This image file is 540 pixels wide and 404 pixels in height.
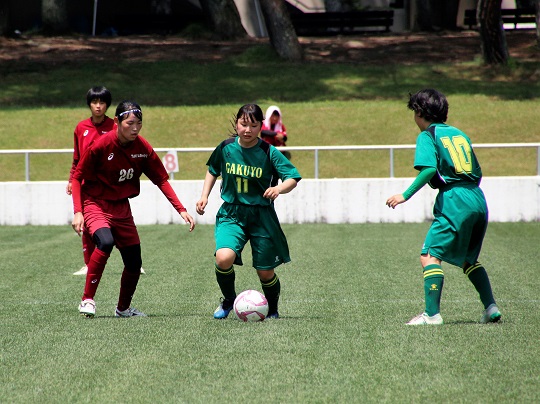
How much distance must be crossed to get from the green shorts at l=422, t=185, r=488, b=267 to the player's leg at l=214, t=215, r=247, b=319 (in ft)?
4.92

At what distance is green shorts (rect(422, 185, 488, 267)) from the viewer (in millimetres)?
6617

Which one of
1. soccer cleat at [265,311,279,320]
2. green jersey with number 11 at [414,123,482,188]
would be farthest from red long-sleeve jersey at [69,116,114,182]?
green jersey with number 11 at [414,123,482,188]

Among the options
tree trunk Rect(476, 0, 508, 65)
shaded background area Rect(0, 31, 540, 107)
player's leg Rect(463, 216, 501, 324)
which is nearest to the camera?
player's leg Rect(463, 216, 501, 324)

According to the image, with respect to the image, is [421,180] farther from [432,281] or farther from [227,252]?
[227,252]

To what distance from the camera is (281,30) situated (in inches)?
1245

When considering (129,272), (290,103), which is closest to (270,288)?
(129,272)

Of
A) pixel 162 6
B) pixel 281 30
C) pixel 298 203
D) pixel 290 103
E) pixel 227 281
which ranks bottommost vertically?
pixel 298 203

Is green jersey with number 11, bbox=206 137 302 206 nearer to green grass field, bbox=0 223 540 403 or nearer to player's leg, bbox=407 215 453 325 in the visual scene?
green grass field, bbox=0 223 540 403

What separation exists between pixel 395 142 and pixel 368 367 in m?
18.0

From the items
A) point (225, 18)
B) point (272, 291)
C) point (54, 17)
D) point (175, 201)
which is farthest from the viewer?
point (54, 17)

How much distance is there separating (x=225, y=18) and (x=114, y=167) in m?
29.0

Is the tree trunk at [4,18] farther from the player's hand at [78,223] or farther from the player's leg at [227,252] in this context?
the player's leg at [227,252]

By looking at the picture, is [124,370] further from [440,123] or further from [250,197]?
[440,123]

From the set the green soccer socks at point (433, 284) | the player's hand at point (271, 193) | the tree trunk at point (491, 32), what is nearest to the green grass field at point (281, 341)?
the green soccer socks at point (433, 284)
